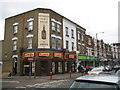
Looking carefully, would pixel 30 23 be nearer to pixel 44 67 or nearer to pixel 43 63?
pixel 43 63

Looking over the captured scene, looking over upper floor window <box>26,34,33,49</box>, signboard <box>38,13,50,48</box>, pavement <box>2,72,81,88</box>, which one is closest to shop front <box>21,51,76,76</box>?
upper floor window <box>26,34,33,49</box>

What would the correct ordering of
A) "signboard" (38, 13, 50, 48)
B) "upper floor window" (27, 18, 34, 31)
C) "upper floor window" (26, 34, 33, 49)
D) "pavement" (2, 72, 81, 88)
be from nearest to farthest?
"pavement" (2, 72, 81, 88)
"signboard" (38, 13, 50, 48)
"upper floor window" (26, 34, 33, 49)
"upper floor window" (27, 18, 34, 31)

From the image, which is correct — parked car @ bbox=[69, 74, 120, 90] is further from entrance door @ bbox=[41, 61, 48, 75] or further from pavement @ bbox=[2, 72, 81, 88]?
entrance door @ bbox=[41, 61, 48, 75]

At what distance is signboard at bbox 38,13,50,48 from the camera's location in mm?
23094

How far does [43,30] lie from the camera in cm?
2334

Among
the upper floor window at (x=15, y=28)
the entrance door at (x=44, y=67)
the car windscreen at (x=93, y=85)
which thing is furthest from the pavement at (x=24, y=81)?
the upper floor window at (x=15, y=28)

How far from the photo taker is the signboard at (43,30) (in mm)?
23094

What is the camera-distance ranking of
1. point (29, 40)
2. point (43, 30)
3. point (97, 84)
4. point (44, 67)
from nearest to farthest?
point (97, 84), point (44, 67), point (43, 30), point (29, 40)

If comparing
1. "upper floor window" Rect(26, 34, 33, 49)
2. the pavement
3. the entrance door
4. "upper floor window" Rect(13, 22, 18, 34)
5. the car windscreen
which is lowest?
the pavement

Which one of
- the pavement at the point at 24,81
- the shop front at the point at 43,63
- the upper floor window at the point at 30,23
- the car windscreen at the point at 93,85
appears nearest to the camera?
the car windscreen at the point at 93,85

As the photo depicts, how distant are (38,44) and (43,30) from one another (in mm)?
2392

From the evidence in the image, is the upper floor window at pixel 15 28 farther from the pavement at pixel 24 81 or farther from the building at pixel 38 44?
the pavement at pixel 24 81

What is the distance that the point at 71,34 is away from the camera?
30.7 meters

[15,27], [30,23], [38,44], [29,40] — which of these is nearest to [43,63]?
[38,44]
